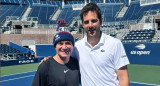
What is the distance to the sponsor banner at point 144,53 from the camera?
47.4 ft

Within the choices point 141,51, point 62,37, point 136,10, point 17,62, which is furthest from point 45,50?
point 62,37

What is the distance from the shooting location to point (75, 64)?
9.41ft

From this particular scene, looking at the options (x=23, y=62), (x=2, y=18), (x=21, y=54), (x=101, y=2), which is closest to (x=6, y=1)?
(x=2, y=18)

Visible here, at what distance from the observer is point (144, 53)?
15.1 m

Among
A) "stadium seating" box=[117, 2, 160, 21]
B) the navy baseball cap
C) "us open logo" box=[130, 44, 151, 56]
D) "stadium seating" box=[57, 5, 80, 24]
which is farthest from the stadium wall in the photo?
the navy baseball cap

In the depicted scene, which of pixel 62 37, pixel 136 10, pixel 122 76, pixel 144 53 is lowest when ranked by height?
pixel 144 53

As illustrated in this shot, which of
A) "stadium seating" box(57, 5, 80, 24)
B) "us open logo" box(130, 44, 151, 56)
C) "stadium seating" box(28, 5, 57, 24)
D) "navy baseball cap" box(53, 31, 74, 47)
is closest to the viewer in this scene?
"navy baseball cap" box(53, 31, 74, 47)

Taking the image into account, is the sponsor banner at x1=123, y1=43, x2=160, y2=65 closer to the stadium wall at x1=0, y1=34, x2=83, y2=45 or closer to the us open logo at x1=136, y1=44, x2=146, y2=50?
the us open logo at x1=136, y1=44, x2=146, y2=50

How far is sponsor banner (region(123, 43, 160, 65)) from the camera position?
14.4 metres

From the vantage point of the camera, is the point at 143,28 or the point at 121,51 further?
the point at 143,28

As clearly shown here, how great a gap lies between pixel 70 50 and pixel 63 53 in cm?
11

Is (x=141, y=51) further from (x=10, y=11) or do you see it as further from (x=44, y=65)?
(x=10, y=11)

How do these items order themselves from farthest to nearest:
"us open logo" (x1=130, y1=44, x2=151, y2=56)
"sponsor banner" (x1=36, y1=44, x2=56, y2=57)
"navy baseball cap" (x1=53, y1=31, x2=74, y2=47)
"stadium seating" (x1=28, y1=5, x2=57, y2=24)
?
1. "stadium seating" (x1=28, y1=5, x2=57, y2=24)
2. "sponsor banner" (x1=36, y1=44, x2=56, y2=57)
3. "us open logo" (x1=130, y1=44, x2=151, y2=56)
4. "navy baseball cap" (x1=53, y1=31, x2=74, y2=47)

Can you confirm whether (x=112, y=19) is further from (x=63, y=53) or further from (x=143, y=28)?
(x=63, y=53)
